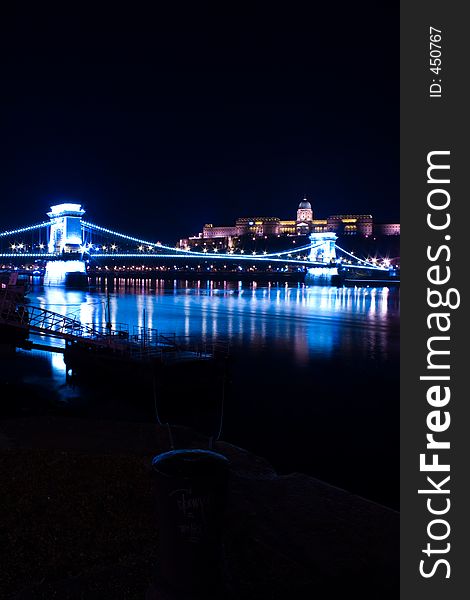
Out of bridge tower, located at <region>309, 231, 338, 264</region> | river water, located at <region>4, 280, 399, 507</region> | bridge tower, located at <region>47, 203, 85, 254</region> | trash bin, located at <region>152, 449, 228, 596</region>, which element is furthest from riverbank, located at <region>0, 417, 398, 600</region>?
bridge tower, located at <region>309, 231, 338, 264</region>

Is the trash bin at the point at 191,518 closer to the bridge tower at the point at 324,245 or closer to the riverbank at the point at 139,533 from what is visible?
the riverbank at the point at 139,533

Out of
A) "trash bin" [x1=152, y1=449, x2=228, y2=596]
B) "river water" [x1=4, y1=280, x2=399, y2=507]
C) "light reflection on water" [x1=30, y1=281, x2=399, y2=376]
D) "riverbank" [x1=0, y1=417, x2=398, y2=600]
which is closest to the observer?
"trash bin" [x1=152, y1=449, x2=228, y2=596]

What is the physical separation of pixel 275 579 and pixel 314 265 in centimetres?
12459

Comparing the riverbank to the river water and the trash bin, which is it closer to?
the trash bin

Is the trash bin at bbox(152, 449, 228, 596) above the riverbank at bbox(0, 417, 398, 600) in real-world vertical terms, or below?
above

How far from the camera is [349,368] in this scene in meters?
28.1

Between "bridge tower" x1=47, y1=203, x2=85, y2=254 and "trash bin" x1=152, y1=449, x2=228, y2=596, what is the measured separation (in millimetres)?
108804

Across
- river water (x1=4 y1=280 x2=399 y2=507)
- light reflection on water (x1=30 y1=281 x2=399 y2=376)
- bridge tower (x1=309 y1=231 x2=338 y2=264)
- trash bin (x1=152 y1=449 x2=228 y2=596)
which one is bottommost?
river water (x1=4 y1=280 x2=399 y2=507)

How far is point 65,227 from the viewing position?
11144cm

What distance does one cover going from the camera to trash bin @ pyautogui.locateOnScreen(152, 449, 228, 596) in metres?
3.45

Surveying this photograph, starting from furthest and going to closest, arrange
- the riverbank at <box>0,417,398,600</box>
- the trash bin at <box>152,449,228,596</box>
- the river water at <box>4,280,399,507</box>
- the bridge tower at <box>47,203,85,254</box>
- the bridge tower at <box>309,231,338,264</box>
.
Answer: the bridge tower at <box>309,231,338,264</box> < the bridge tower at <box>47,203,85,254</box> < the river water at <box>4,280,399,507</box> < the riverbank at <box>0,417,398,600</box> < the trash bin at <box>152,449,228,596</box>

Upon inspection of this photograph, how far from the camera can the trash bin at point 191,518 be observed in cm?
345

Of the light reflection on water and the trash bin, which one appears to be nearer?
the trash bin

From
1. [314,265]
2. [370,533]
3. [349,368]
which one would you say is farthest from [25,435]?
[314,265]
